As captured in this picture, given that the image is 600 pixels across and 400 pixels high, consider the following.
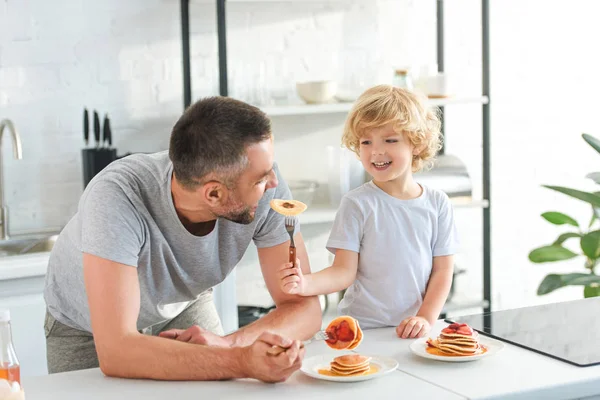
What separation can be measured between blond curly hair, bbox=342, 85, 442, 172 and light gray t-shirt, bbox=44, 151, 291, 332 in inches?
14.5

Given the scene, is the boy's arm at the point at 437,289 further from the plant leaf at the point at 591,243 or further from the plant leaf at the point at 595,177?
the plant leaf at the point at 591,243

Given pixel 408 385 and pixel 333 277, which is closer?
pixel 408 385

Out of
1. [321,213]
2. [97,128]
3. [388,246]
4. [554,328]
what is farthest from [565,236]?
[97,128]

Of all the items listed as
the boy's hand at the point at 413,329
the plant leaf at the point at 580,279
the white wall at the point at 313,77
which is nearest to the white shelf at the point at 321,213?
the white wall at the point at 313,77

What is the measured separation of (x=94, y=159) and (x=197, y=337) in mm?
1520

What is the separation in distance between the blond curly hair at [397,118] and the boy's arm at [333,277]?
33 cm

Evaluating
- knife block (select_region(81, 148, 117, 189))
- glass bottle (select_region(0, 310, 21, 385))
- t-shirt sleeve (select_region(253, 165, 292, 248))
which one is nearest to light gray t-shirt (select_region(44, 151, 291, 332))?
t-shirt sleeve (select_region(253, 165, 292, 248))

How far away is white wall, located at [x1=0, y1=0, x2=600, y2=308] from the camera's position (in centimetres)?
329

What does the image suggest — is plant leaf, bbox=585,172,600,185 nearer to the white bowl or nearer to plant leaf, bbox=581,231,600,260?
plant leaf, bbox=581,231,600,260

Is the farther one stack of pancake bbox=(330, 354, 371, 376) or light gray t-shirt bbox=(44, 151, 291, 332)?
light gray t-shirt bbox=(44, 151, 291, 332)

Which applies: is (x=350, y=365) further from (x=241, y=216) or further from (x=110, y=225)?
(x=110, y=225)

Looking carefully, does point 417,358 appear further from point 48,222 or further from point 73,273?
point 48,222

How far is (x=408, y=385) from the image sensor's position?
5.20 feet

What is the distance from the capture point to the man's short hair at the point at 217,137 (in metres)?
1.79
